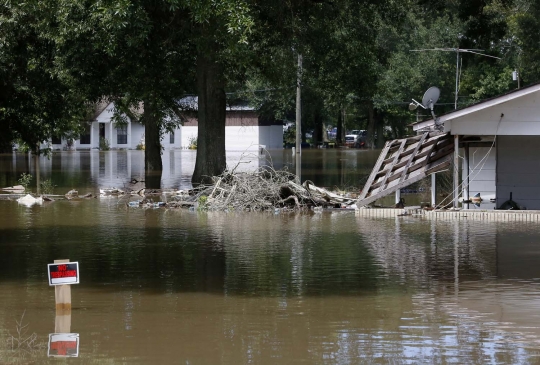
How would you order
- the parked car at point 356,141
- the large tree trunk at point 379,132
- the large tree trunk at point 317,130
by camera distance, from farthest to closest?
the large tree trunk at point 317,130 → the parked car at point 356,141 → the large tree trunk at point 379,132

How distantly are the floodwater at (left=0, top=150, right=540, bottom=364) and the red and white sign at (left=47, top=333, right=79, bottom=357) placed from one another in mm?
96

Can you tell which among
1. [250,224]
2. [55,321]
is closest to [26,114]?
[250,224]

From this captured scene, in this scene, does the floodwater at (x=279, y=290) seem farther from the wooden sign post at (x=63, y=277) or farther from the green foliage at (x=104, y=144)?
the green foliage at (x=104, y=144)

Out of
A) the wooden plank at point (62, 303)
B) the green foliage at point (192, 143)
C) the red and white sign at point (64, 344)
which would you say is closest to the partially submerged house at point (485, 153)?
the wooden plank at point (62, 303)

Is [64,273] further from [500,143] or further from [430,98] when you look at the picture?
[500,143]

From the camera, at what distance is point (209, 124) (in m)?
26.5

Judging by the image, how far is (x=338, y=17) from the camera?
2709 cm

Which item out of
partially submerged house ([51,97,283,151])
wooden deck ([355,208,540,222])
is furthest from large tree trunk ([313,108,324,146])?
wooden deck ([355,208,540,222])

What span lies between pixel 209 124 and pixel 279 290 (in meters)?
15.0

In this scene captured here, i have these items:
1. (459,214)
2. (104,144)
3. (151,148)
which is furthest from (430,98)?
(104,144)

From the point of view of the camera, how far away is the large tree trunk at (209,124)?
1032 inches

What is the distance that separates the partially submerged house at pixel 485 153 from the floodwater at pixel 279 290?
1625 mm

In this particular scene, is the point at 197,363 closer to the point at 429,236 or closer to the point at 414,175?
the point at 429,236

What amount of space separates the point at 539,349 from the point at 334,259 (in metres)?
6.17
